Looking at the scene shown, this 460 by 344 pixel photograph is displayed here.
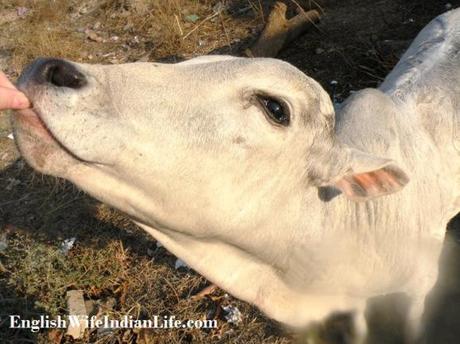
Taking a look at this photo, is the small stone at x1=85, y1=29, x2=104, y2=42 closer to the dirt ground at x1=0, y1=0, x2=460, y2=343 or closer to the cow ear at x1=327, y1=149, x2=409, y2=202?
the dirt ground at x1=0, y1=0, x2=460, y2=343

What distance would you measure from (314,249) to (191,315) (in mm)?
1507

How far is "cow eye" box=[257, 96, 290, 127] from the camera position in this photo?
77.3 inches

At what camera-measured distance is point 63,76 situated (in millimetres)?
1636

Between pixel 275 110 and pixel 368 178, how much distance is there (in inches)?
22.2

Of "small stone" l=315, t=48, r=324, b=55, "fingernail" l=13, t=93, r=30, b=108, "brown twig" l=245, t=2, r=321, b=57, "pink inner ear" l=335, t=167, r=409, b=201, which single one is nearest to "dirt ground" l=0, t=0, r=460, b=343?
"small stone" l=315, t=48, r=324, b=55

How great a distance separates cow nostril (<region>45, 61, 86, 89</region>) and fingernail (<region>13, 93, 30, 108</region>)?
0.10 meters

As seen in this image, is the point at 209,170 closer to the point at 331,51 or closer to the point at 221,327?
the point at 221,327

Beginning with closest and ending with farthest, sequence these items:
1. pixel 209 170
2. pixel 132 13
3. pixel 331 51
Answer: pixel 209 170 → pixel 331 51 → pixel 132 13

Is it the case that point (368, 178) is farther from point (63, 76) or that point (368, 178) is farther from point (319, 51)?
point (319, 51)

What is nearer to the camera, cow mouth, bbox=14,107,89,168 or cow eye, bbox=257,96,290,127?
cow mouth, bbox=14,107,89,168

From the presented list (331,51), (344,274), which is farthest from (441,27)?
(344,274)

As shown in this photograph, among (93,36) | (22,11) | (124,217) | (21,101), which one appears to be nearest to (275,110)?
(21,101)

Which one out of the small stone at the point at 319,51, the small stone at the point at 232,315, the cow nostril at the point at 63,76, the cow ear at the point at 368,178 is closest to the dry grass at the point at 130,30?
the small stone at the point at 319,51

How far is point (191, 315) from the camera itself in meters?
3.62
